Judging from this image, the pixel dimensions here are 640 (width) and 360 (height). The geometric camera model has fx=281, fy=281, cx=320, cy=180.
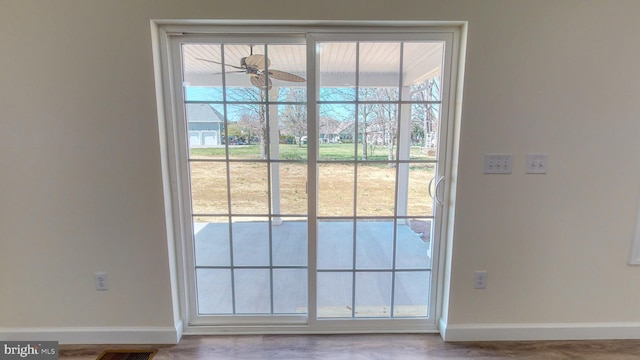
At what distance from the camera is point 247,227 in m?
1.85

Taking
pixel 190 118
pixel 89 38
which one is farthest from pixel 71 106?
pixel 190 118

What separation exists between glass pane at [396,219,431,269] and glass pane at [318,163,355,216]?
1.25 ft

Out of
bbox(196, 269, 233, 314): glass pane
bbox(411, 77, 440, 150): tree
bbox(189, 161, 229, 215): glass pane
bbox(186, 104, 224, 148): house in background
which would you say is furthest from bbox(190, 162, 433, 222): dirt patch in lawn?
bbox(196, 269, 233, 314): glass pane

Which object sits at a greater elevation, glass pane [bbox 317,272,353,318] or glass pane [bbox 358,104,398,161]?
glass pane [bbox 358,104,398,161]

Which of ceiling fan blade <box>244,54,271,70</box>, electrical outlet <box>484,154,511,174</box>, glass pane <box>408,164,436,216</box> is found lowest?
glass pane <box>408,164,436,216</box>

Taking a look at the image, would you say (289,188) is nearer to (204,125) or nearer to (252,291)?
(204,125)

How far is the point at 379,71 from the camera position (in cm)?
169

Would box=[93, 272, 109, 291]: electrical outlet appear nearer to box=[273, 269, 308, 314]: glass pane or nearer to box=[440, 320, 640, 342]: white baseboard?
box=[273, 269, 308, 314]: glass pane

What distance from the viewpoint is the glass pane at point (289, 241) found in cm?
183

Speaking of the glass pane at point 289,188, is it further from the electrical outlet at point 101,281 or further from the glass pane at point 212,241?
the electrical outlet at point 101,281

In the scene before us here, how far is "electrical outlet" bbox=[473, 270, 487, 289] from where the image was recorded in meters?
1.77

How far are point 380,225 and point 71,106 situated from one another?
1.95 meters

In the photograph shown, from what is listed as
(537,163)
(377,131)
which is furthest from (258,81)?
(537,163)

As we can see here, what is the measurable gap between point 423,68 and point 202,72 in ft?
4.38
